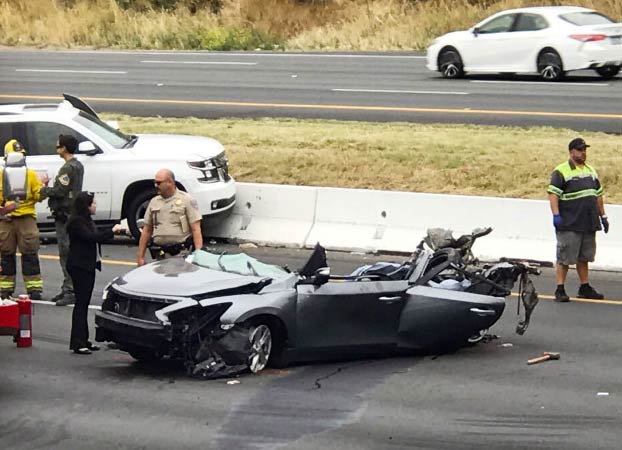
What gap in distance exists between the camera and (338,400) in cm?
1095

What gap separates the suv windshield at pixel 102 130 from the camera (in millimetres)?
18439

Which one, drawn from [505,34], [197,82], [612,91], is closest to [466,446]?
[612,91]

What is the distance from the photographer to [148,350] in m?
11.5

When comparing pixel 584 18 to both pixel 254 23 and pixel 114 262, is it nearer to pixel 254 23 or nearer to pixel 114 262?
pixel 114 262

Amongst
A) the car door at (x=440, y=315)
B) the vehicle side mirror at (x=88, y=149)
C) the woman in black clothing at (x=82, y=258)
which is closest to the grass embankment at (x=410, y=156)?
the vehicle side mirror at (x=88, y=149)

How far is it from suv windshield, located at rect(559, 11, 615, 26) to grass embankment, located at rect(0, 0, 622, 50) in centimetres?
1012

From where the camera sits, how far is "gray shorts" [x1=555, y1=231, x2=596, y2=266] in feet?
48.9

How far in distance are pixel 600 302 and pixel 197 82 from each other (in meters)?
18.7

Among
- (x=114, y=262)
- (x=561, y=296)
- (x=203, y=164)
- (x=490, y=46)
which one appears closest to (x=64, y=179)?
(x=114, y=262)

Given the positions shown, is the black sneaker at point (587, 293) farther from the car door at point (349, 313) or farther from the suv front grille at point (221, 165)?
the suv front grille at point (221, 165)

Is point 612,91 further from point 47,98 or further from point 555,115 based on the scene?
point 47,98

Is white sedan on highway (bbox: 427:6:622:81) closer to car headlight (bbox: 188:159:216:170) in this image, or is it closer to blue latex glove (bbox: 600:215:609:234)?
car headlight (bbox: 188:159:216:170)

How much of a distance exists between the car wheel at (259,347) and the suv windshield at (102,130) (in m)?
7.38

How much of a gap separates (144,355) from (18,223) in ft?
11.0
